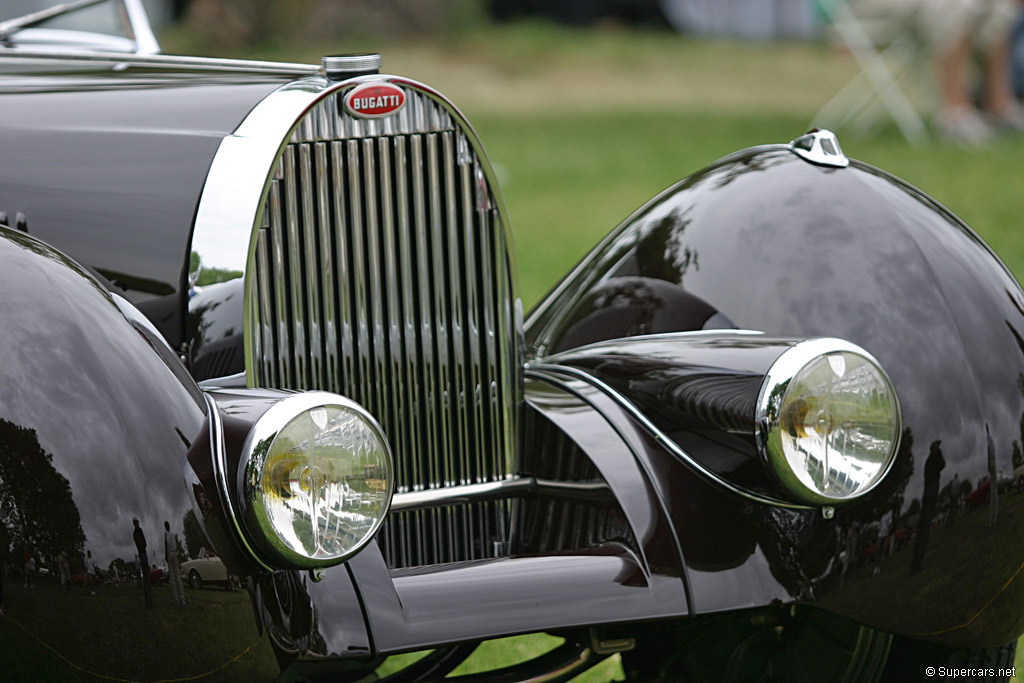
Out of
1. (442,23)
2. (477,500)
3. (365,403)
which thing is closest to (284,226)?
(365,403)

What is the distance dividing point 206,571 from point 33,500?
0.23 m

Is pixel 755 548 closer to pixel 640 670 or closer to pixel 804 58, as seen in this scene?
pixel 640 670

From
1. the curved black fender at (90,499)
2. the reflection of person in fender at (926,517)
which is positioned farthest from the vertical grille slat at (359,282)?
the reflection of person in fender at (926,517)

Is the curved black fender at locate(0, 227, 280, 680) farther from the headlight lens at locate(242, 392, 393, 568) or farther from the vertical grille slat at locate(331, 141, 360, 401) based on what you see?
the vertical grille slat at locate(331, 141, 360, 401)

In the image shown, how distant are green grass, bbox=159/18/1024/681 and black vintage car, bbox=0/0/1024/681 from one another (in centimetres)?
87

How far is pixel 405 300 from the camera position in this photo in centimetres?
216

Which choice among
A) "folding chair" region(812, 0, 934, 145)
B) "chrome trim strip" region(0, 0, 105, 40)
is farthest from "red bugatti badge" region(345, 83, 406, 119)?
"folding chair" region(812, 0, 934, 145)

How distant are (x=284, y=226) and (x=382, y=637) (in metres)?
0.68

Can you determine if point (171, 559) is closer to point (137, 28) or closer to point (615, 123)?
point (137, 28)

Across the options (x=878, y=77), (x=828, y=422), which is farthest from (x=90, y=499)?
(x=878, y=77)

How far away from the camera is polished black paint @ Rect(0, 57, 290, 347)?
2.02 meters

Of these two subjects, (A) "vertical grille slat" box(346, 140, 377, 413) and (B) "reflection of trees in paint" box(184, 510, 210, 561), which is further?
(A) "vertical grille slat" box(346, 140, 377, 413)

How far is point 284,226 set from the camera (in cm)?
204

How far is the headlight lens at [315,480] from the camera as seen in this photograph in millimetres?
1617
